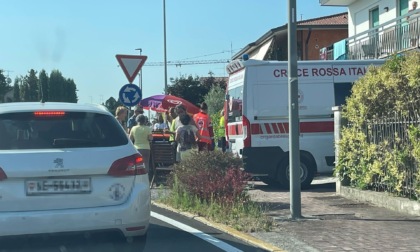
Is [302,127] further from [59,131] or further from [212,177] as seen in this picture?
[59,131]

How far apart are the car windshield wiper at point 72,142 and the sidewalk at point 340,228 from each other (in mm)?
2501

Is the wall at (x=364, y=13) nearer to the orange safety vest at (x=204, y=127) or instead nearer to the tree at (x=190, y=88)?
the orange safety vest at (x=204, y=127)

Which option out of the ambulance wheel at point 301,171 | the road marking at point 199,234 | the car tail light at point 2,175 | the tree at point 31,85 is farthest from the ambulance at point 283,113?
the tree at point 31,85

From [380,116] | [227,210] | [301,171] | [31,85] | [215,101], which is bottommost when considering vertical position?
[227,210]

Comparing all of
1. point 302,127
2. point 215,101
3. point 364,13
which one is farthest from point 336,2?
point 215,101

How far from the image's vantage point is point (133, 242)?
7168mm

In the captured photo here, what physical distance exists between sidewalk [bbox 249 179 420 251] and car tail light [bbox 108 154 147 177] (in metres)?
1.93

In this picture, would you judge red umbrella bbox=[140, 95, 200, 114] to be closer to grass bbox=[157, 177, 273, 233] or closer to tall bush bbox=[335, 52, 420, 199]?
tall bush bbox=[335, 52, 420, 199]

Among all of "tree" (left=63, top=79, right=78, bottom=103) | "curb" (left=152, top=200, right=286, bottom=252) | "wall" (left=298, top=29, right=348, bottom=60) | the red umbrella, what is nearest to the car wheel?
"curb" (left=152, top=200, right=286, bottom=252)

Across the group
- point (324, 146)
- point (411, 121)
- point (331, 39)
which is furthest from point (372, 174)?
point (331, 39)

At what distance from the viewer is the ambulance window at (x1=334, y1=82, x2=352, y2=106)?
12.7m

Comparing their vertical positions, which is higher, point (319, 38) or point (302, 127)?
point (319, 38)

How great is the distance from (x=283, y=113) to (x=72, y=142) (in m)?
6.81

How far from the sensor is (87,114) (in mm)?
6688
